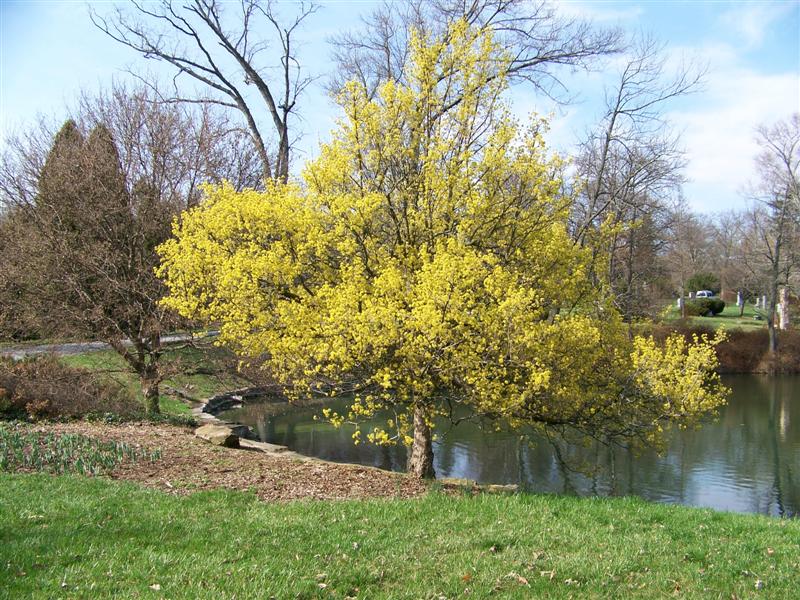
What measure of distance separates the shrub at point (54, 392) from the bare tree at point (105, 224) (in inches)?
30.1

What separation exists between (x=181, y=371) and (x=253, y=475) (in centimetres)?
626

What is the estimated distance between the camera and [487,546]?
520cm

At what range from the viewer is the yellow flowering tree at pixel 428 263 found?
7156mm

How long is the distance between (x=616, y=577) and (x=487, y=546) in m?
0.98

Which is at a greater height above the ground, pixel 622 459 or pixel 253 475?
pixel 253 475

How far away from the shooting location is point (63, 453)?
304 inches

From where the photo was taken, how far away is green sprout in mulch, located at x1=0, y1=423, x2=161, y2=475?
293 inches

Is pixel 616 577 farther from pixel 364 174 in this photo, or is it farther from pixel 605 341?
pixel 364 174

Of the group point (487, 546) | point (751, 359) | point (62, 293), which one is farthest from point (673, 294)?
point (487, 546)

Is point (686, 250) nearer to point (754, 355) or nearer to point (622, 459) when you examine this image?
point (754, 355)

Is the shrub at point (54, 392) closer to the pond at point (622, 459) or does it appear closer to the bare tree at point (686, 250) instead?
the pond at point (622, 459)

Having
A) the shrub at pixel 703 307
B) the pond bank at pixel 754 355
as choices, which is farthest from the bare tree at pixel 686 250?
the pond bank at pixel 754 355

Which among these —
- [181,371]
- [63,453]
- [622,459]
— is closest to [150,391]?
[181,371]

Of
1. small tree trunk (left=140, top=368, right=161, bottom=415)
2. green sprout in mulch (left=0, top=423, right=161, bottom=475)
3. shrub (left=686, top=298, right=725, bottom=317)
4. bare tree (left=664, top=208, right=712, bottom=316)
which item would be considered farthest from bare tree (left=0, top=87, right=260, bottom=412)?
shrub (left=686, top=298, right=725, bottom=317)
